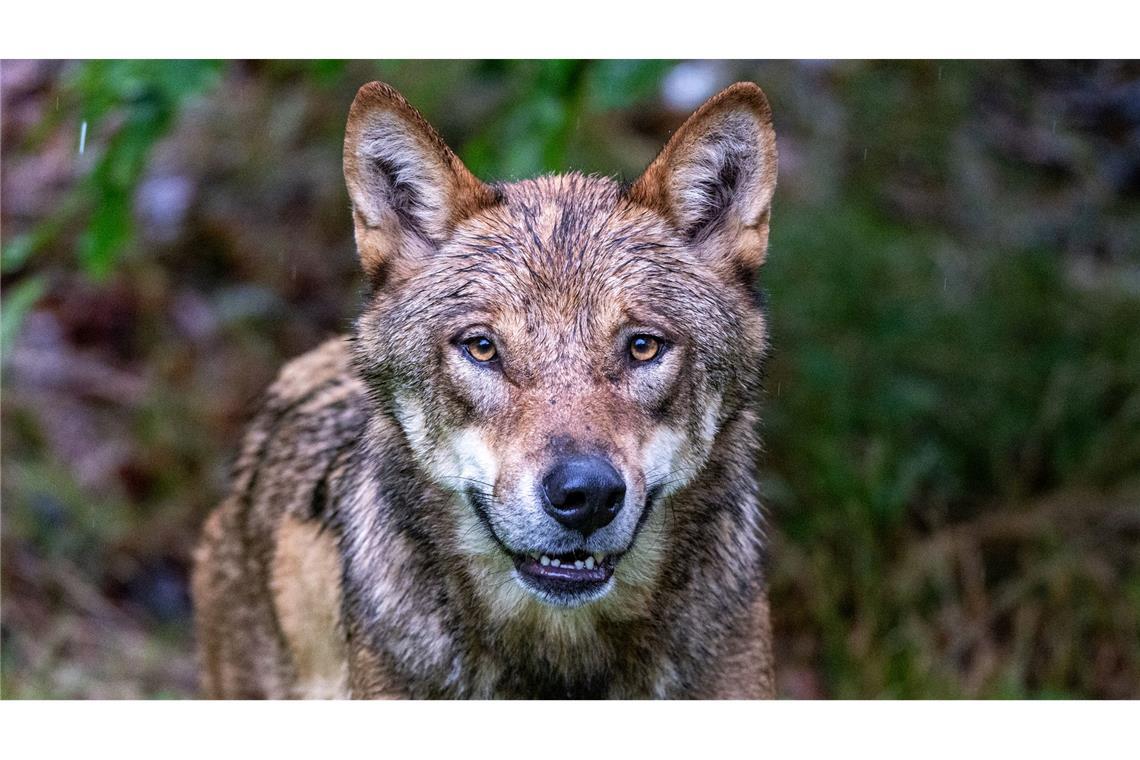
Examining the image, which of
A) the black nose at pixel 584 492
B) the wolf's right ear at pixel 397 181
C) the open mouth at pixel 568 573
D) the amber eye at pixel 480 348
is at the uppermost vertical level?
the wolf's right ear at pixel 397 181

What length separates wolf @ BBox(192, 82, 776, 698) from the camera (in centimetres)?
352

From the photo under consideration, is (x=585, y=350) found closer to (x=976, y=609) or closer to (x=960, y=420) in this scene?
(x=976, y=609)

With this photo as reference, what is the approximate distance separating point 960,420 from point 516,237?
15.5 ft

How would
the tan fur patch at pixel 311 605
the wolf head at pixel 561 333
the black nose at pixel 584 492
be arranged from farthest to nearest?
the tan fur patch at pixel 311 605 < the wolf head at pixel 561 333 < the black nose at pixel 584 492

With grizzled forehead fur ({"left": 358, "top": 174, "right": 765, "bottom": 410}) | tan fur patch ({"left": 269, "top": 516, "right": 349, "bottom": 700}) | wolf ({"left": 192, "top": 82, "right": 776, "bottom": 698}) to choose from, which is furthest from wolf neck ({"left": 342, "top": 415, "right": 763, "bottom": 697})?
tan fur patch ({"left": 269, "top": 516, "right": 349, "bottom": 700})

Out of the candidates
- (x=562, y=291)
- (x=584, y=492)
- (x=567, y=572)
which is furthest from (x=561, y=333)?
(x=567, y=572)

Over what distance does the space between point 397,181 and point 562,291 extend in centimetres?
68

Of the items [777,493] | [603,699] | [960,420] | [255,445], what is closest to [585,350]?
[603,699]

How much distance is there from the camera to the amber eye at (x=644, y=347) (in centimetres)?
364

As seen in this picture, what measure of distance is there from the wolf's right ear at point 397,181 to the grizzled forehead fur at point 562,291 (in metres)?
0.06

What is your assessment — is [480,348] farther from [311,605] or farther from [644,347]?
[311,605]

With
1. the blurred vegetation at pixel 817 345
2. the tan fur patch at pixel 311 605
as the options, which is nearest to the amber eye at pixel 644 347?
the tan fur patch at pixel 311 605

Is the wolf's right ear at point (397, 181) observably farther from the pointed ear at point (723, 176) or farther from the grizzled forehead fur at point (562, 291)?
the pointed ear at point (723, 176)

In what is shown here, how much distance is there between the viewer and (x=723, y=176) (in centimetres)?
396
